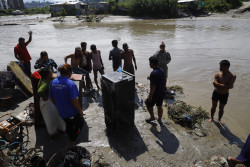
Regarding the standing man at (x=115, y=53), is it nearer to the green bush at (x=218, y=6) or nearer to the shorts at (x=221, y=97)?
the shorts at (x=221, y=97)

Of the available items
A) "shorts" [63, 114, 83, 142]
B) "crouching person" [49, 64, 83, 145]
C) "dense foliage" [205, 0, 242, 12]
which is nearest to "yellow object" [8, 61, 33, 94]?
"crouching person" [49, 64, 83, 145]

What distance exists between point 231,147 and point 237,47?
11335mm

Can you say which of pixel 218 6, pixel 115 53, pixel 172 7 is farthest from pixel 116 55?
pixel 218 6

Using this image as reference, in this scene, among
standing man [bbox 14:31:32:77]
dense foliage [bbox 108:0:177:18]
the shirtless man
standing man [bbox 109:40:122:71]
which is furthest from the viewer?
dense foliage [bbox 108:0:177:18]

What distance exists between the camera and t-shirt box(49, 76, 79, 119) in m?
3.20

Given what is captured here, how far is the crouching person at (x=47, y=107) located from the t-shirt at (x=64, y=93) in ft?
1.17

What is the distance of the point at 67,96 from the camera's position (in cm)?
326

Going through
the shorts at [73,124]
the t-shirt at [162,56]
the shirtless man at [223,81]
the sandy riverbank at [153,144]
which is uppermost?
the t-shirt at [162,56]

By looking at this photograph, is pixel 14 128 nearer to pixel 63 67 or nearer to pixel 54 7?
pixel 63 67

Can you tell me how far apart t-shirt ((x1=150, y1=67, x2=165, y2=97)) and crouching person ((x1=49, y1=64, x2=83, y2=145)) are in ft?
5.57

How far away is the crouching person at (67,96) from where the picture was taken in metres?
3.21

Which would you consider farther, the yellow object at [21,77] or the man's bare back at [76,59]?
the yellow object at [21,77]

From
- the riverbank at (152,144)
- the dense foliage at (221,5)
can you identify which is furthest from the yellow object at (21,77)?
the dense foliage at (221,5)

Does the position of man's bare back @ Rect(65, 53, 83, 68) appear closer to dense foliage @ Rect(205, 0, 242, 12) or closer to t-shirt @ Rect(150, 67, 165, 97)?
t-shirt @ Rect(150, 67, 165, 97)
